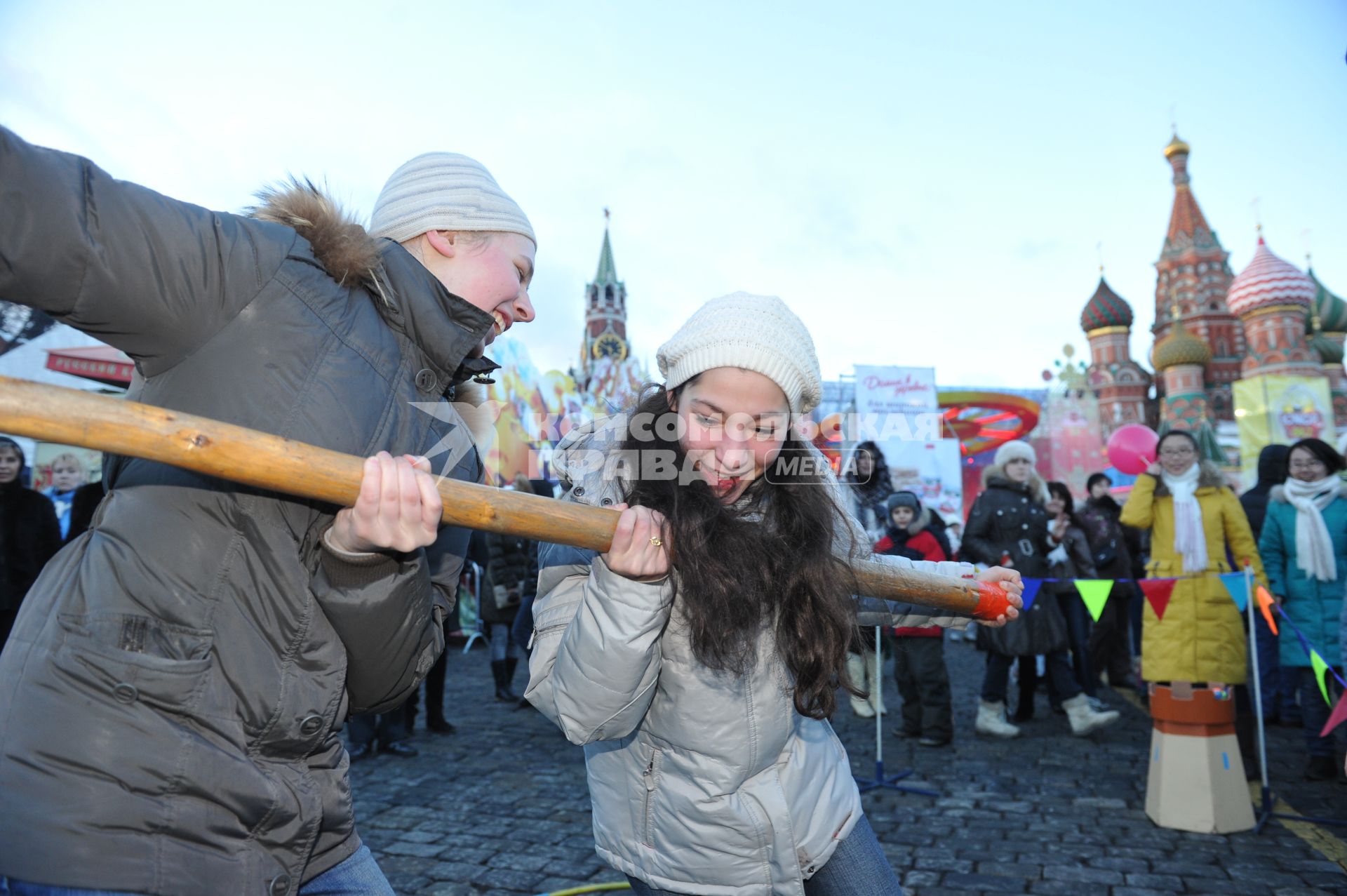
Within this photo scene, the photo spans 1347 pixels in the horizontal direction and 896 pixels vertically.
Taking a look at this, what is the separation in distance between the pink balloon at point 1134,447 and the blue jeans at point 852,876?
8.22 meters

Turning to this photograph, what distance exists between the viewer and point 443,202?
1.85 m

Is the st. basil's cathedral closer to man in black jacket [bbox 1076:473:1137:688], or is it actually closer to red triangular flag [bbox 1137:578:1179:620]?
man in black jacket [bbox 1076:473:1137:688]

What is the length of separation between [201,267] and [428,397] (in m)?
0.45

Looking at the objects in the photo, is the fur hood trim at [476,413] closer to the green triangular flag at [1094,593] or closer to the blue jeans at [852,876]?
the blue jeans at [852,876]

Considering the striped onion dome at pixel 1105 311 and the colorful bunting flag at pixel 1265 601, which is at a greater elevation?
the striped onion dome at pixel 1105 311

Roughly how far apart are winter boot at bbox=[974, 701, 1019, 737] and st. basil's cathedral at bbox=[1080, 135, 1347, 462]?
37.1 m

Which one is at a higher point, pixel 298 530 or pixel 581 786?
pixel 298 530

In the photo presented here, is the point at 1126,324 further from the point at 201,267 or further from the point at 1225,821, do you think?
the point at 201,267

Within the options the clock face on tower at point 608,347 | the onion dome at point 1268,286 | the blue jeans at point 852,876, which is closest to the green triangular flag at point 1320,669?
the blue jeans at point 852,876

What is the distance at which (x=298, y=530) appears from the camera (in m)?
1.46

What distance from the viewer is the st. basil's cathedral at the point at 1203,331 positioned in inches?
1639

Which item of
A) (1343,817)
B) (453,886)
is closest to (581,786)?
(453,886)

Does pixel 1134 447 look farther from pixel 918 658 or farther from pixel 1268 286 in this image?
pixel 1268 286

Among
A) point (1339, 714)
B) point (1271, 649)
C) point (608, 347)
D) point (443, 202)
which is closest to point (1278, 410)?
point (1271, 649)
